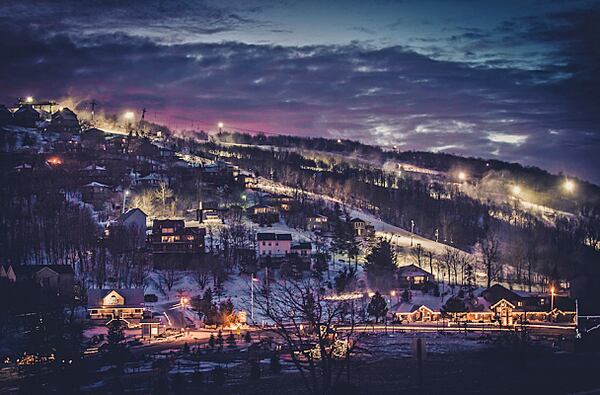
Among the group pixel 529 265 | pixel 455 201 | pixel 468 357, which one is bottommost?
pixel 468 357

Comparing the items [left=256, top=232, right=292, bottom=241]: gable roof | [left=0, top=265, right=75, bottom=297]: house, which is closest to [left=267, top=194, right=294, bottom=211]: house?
[left=256, top=232, right=292, bottom=241]: gable roof

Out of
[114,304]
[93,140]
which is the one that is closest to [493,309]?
[114,304]

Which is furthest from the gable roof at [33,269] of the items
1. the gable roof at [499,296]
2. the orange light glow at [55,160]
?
the orange light glow at [55,160]

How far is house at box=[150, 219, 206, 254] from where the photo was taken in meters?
44.7

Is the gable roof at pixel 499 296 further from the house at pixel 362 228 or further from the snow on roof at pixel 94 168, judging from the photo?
the snow on roof at pixel 94 168

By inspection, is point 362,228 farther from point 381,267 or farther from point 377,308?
point 377,308

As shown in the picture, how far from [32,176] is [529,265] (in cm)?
3716

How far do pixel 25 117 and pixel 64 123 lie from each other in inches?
162

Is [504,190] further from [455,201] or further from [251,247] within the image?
[251,247]

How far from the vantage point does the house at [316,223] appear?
56719 millimetres

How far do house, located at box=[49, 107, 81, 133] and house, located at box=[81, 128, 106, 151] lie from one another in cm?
213

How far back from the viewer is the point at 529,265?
158 feet

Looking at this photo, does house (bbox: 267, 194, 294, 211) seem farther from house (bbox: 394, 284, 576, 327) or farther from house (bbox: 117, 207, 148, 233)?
→ house (bbox: 394, 284, 576, 327)

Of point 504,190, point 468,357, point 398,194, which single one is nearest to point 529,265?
point 468,357
